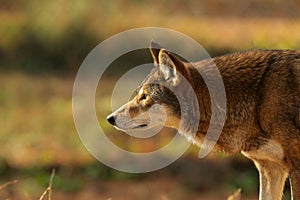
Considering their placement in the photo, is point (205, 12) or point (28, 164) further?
point (205, 12)

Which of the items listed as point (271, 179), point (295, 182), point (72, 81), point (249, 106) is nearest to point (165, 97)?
→ point (249, 106)

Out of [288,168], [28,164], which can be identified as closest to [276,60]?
[288,168]

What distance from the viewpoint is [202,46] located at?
1792 centimetres

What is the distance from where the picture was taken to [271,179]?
24.5 ft

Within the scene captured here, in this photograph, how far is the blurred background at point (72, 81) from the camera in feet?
45.8

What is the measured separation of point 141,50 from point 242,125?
1140 cm

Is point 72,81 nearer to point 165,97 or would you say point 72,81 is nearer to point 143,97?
point 143,97

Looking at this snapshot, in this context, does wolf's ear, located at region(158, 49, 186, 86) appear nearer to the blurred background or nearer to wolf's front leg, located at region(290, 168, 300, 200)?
wolf's front leg, located at region(290, 168, 300, 200)

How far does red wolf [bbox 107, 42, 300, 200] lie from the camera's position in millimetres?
6965

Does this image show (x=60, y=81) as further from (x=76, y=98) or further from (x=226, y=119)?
(x=226, y=119)

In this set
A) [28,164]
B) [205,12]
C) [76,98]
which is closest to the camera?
[28,164]

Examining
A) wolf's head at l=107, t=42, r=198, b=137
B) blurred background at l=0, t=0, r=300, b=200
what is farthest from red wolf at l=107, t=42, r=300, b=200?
blurred background at l=0, t=0, r=300, b=200

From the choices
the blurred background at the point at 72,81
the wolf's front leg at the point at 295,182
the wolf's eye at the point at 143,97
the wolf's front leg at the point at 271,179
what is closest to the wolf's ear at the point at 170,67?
the wolf's eye at the point at 143,97

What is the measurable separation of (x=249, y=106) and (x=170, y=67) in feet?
2.20
